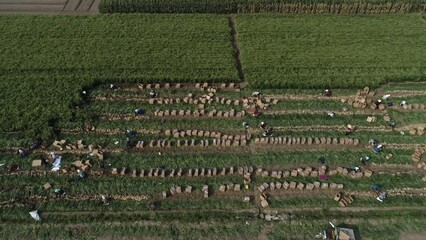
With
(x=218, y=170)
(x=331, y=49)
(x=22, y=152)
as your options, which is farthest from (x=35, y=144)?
(x=331, y=49)

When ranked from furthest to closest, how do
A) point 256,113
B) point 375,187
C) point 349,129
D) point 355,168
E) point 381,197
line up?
point 256,113 → point 349,129 → point 355,168 → point 375,187 → point 381,197

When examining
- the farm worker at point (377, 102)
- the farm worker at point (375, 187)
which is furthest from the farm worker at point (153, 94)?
the farm worker at point (377, 102)

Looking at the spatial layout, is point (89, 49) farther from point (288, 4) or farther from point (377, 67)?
point (377, 67)

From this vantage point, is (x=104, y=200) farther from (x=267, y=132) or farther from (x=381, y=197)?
(x=381, y=197)

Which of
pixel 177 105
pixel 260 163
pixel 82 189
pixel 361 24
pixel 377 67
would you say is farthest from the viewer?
pixel 361 24

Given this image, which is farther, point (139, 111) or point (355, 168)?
point (139, 111)

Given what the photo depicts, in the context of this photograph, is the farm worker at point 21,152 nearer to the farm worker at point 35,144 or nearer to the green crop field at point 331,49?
the farm worker at point 35,144

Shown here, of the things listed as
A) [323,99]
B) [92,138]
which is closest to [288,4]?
[323,99]

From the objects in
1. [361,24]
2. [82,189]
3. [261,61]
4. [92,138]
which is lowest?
[82,189]

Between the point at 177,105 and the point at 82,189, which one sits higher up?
the point at 177,105
